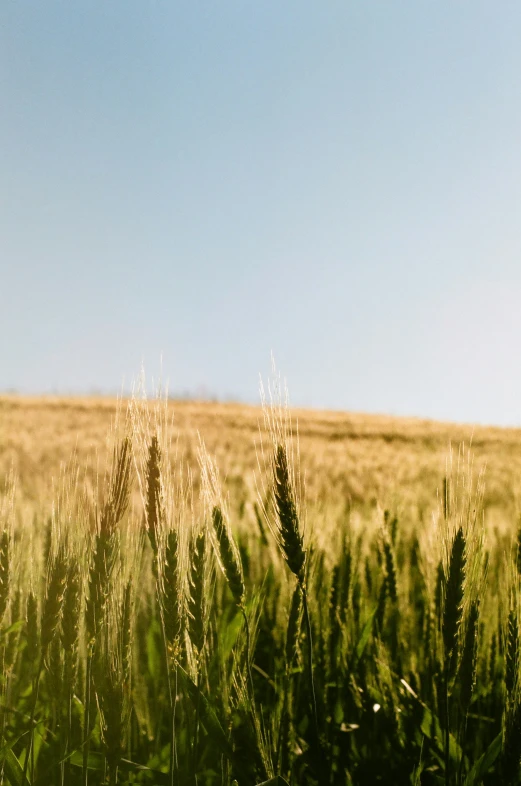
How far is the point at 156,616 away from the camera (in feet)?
4.80

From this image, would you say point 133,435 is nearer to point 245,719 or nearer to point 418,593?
point 245,719

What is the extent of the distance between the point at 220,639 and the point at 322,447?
31.1 ft

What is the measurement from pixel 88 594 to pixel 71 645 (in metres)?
0.07

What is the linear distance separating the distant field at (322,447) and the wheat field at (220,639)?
0.17 meters

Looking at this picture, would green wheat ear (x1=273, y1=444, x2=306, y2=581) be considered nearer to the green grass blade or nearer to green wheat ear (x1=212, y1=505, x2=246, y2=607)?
green wheat ear (x1=212, y1=505, x2=246, y2=607)

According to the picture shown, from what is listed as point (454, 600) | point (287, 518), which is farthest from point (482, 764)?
point (287, 518)

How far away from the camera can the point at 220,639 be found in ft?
3.93

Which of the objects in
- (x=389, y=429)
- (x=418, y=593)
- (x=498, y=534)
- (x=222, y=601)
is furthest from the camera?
(x=389, y=429)

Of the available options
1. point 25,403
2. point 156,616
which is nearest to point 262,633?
point 156,616

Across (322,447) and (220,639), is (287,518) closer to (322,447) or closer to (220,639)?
(220,639)

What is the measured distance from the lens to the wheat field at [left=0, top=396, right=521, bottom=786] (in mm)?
860

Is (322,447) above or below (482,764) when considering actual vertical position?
below

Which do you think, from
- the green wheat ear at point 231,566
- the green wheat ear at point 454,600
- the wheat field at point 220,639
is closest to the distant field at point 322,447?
the wheat field at point 220,639

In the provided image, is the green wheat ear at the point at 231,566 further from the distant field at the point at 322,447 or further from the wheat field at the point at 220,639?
the distant field at the point at 322,447
